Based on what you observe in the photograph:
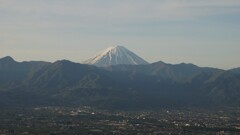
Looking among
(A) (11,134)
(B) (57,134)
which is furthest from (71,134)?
(A) (11,134)

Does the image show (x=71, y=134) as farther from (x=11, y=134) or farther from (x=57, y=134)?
(x=11, y=134)

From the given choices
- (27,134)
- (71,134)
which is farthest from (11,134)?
(71,134)

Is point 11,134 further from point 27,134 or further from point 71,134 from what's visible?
point 71,134
